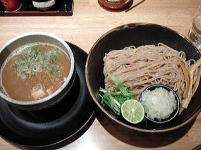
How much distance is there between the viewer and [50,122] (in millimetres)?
1270

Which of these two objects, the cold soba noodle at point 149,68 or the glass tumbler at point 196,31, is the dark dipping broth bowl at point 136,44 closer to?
the cold soba noodle at point 149,68

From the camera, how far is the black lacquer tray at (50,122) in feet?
3.98

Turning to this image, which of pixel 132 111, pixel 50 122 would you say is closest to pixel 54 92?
pixel 50 122

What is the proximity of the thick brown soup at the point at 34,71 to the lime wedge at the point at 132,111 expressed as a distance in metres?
0.30

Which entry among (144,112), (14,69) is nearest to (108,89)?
(144,112)

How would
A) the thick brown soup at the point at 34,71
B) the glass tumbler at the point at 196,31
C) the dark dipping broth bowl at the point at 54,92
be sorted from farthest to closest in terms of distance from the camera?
the glass tumbler at the point at 196,31 < the thick brown soup at the point at 34,71 < the dark dipping broth bowl at the point at 54,92

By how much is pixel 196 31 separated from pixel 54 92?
2.92ft

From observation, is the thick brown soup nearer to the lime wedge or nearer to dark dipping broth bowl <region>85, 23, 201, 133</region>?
dark dipping broth bowl <region>85, 23, 201, 133</region>

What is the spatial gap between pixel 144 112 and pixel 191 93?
246 mm

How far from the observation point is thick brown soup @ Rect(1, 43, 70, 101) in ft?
4.14

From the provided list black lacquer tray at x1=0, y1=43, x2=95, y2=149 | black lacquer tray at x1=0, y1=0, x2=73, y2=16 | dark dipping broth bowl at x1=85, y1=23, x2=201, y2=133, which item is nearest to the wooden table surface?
black lacquer tray at x1=0, y1=0, x2=73, y2=16

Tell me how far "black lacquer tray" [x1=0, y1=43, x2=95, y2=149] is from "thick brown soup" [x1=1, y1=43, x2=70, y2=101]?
0.26 feet

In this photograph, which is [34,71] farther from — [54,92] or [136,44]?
[136,44]

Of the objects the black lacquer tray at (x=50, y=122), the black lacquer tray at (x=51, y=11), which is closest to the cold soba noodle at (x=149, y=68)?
the black lacquer tray at (x=50, y=122)
